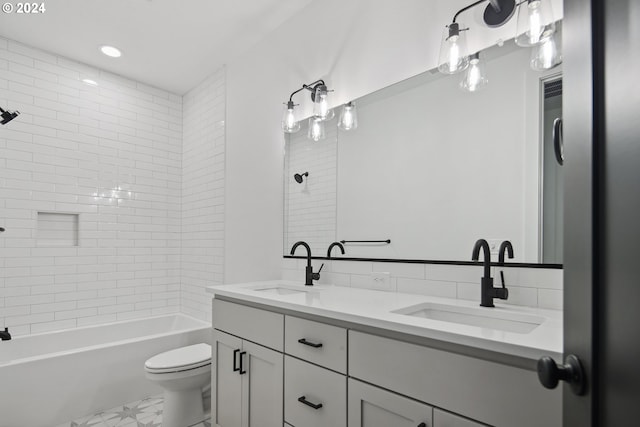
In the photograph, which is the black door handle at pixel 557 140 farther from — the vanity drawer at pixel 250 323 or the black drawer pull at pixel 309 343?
the vanity drawer at pixel 250 323

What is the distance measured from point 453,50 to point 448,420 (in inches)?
58.3

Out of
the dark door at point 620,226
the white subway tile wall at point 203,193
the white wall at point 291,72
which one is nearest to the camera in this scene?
the dark door at point 620,226

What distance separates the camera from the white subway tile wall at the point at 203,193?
3305 millimetres

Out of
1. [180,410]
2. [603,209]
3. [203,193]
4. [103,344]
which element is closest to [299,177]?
[203,193]

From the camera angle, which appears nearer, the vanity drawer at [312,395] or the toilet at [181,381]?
the vanity drawer at [312,395]

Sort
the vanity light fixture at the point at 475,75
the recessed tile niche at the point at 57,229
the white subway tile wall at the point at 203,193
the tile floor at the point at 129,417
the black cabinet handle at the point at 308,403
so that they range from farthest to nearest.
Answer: the white subway tile wall at the point at 203,193 → the recessed tile niche at the point at 57,229 → the tile floor at the point at 129,417 → the vanity light fixture at the point at 475,75 → the black cabinet handle at the point at 308,403

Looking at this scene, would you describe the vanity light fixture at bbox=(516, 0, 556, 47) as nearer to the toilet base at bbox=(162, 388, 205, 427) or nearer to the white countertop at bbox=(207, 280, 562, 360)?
the white countertop at bbox=(207, 280, 562, 360)

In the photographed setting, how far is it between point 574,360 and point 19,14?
3.64 m

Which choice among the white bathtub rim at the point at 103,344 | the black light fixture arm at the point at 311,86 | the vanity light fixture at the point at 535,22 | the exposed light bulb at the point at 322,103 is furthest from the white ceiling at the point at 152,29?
the white bathtub rim at the point at 103,344

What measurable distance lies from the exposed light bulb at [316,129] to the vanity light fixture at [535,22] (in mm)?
1212

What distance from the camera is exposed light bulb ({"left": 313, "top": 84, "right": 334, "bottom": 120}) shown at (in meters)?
2.26

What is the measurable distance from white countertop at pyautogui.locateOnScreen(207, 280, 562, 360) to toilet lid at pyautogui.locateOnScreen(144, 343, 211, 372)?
23.6 inches

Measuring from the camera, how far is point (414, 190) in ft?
6.05

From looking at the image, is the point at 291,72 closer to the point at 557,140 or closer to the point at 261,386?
the point at 557,140
